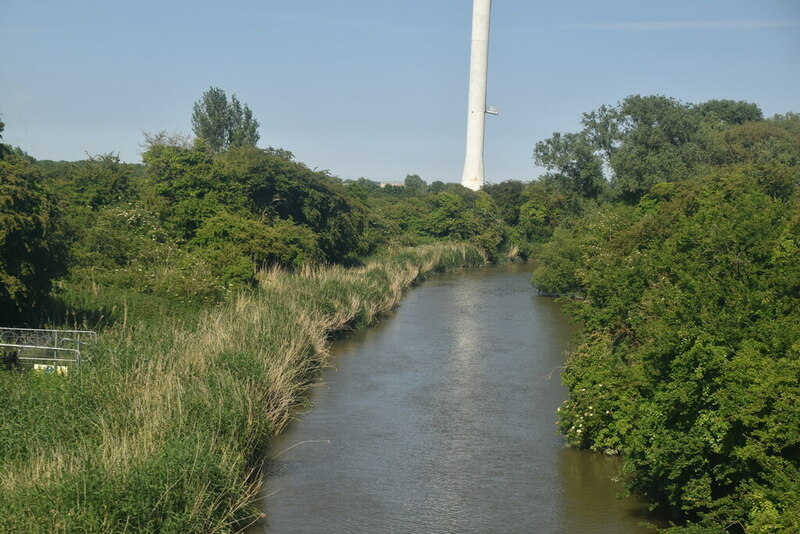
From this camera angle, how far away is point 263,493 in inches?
476

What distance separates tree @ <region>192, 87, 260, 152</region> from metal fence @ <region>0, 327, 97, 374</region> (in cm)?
5197

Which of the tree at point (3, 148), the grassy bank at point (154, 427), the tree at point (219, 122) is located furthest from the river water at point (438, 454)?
the tree at point (219, 122)

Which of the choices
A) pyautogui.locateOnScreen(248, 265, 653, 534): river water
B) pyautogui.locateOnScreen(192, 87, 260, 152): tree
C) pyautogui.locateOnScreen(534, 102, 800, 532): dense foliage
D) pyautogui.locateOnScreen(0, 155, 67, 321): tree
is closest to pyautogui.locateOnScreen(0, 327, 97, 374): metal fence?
pyautogui.locateOnScreen(0, 155, 67, 321): tree

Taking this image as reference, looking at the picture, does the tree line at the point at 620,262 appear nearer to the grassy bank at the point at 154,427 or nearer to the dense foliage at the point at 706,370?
the dense foliage at the point at 706,370

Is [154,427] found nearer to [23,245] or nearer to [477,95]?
[23,245]

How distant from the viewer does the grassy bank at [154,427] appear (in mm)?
8359

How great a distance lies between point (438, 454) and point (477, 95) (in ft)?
211

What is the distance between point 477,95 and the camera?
75688 millimetres

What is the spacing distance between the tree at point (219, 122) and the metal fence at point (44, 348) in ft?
171

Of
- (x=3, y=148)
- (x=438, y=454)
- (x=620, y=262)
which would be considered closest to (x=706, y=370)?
(x=438, y=454)

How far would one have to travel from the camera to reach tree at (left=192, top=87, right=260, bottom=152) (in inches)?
2603

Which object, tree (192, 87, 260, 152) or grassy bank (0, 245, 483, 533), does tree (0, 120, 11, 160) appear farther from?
tree (192, 87, 260, 152)

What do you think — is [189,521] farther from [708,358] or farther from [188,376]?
[708,358]

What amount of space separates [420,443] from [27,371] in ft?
21.1
